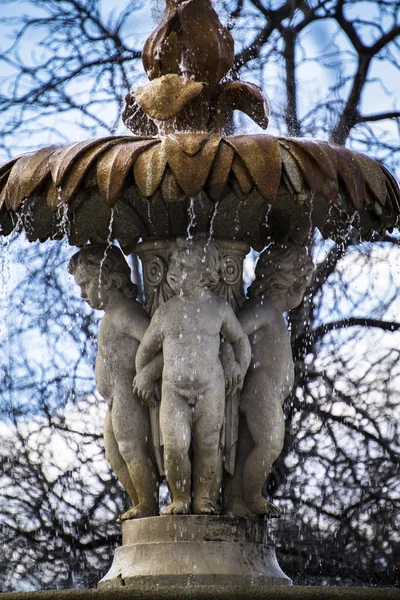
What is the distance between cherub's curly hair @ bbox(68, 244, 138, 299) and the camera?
410 cm

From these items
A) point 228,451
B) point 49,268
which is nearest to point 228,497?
point 228,451

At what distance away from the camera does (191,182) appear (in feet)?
11.3

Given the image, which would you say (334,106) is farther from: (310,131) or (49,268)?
(49,268)

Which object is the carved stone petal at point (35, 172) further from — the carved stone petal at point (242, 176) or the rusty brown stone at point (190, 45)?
the rusty brown stone at point (190, 45)

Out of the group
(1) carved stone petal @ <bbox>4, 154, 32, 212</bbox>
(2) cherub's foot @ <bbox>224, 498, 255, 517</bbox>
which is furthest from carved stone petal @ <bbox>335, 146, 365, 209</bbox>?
(2) cherub's foot @ <bbox>224, 498, 255, 517</bbox>

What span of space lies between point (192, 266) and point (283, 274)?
1.61 feet

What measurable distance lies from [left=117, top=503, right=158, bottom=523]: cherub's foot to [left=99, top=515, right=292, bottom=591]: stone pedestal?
0.19ft

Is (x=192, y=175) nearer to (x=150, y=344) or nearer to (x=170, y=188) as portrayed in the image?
(x=170, y=188)

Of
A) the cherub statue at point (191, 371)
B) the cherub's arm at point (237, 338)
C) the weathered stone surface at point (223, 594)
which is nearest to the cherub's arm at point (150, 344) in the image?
the cherub statue at point (191, 371)

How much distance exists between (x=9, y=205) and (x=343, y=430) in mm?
3774

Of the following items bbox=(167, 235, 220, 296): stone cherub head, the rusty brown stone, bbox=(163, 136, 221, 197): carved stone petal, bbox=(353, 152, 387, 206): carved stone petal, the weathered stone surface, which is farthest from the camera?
the rusty brown stone

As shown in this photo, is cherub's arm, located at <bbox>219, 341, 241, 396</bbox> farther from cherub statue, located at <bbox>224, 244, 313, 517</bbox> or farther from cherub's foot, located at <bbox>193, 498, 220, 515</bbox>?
cherub's foot, located at <bbox>193, 498, 220, 515</bbox>

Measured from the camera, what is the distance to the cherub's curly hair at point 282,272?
13.7 ft

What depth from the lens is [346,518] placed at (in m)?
6.82
